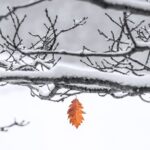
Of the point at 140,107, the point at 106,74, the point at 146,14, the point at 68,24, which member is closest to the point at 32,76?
the point at 106,74

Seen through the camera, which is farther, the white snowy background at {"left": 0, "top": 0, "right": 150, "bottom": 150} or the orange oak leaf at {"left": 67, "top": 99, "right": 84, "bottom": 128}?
the white snowy background at {"left": 0, "top": 0, "right": 150, "bottom": 150}

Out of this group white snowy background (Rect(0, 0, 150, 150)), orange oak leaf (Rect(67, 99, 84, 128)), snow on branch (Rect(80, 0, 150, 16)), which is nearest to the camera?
snow on branch (Rect(80, 0, 150, 16))

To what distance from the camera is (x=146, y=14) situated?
6.60ft

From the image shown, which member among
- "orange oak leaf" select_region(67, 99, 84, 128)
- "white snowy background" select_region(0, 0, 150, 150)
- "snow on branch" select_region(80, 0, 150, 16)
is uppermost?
"white snowy background" select_region(0, 0, 150, 150)

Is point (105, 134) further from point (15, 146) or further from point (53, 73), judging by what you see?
point (53, 73)

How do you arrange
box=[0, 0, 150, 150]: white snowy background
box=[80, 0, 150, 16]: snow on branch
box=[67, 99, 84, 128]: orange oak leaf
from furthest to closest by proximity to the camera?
1. box=[0, 0, 150, 150]: white snowy background
2. box=[67, 99, 84, 128]: orange oak leaf
3. box=[80, 0, 150, 16]: snow on branch

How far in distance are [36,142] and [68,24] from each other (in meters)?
17.1

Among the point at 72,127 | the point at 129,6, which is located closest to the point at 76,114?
the point at 129,6

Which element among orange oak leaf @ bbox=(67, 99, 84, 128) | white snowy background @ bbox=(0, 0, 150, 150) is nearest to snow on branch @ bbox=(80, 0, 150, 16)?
orange oak leaf @ bbox=(67, 99, 84, 128)

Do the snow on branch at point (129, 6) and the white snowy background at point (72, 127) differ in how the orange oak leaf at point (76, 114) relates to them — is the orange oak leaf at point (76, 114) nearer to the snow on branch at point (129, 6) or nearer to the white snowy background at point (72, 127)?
the snow on branch at point (129, 6)

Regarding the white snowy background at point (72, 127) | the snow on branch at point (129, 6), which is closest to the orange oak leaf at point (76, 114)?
the snow on branch at point (129, 6)

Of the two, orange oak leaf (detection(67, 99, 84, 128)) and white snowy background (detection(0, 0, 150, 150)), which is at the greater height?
white snowy background (detection(0, 0, 150, 150))

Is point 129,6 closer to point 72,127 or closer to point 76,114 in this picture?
point 76,114

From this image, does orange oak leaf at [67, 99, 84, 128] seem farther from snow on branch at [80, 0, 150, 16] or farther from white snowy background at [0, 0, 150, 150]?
white snowy background at [0, 0, 150, 150]
